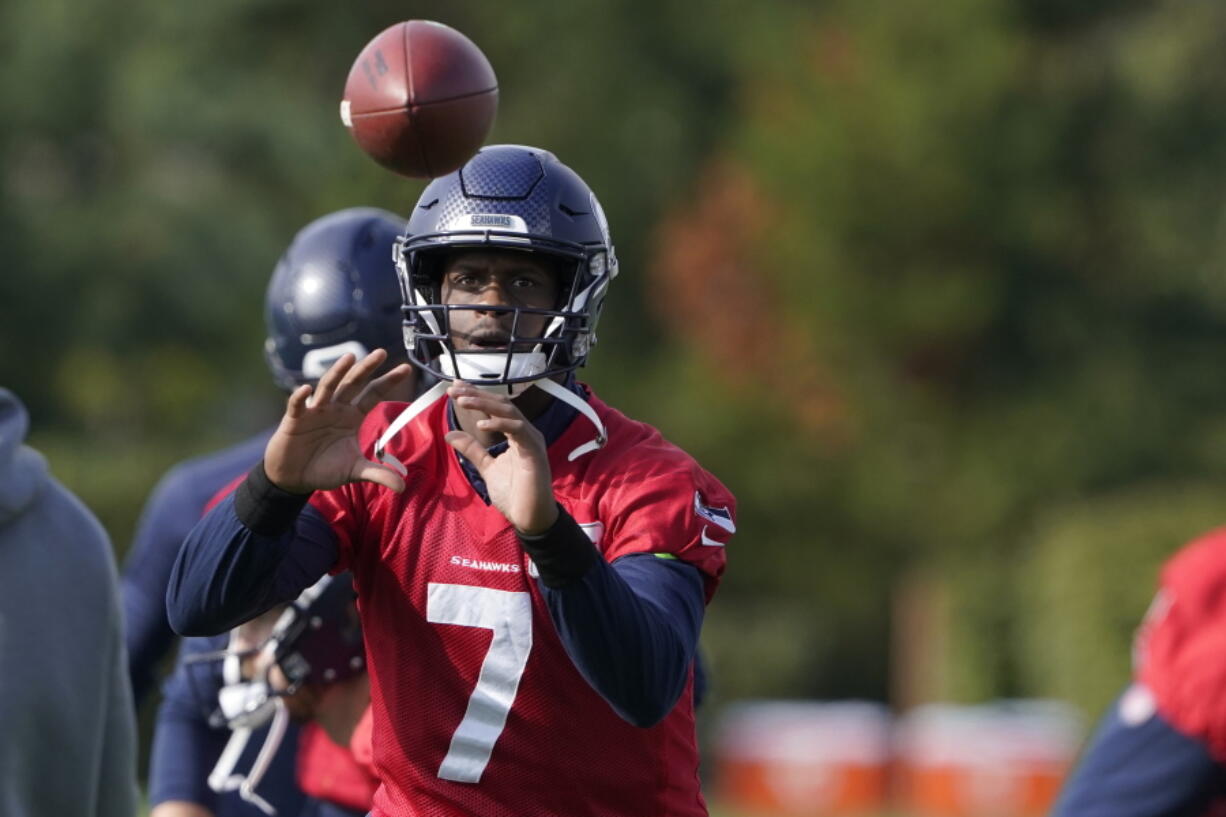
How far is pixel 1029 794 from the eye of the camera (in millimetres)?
14523

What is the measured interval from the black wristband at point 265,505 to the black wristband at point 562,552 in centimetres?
44

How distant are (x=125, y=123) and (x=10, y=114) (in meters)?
1.39

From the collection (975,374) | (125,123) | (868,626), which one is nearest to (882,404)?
(975,374)

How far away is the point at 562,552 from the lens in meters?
3.52

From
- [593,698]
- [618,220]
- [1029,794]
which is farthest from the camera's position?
[618,220]

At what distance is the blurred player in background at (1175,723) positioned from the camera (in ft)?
17.2

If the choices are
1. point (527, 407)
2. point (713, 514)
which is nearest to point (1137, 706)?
point (713, 514)

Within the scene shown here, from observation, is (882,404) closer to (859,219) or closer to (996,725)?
(859,219)

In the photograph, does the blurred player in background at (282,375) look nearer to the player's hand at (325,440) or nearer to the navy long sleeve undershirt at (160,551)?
the navy long sleeve undershirt at (160,551)

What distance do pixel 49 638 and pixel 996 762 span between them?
11.6 meters

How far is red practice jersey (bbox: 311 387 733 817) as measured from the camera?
3863mm

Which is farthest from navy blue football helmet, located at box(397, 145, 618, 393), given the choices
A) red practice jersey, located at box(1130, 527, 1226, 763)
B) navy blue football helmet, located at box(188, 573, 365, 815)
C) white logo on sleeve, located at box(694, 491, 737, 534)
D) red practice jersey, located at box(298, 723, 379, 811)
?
red practice jersey, located at box(1130, 527, 1226, 763)

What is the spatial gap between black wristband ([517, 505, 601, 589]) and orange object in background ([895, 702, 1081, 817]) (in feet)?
34.6

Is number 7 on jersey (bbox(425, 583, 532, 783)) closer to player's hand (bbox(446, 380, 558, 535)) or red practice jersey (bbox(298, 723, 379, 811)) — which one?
player's hand (bbox(446, 380, 558, 535))
